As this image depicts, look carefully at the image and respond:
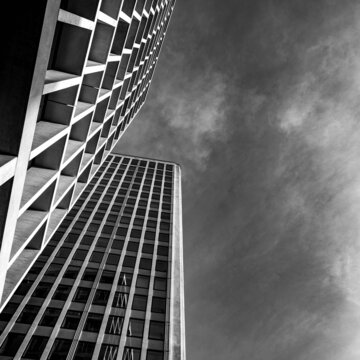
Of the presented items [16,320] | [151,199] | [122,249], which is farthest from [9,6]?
[151,199]

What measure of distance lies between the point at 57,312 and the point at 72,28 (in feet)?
88.8

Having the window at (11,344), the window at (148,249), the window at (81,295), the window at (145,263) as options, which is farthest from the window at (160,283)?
the window at (11,344)

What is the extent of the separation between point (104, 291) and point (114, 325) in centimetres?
475

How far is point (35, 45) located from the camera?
6230 millimetres

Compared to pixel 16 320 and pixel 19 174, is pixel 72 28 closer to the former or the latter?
pixel 19 174

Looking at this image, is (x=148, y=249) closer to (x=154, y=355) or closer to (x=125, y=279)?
(x=125, y=279)

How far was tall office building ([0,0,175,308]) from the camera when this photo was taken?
20.7 feet

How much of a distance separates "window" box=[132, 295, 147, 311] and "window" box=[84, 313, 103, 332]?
3535 millimetres

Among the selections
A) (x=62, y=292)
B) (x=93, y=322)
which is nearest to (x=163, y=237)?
(x=62, y=292)

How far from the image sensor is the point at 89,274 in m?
33.4

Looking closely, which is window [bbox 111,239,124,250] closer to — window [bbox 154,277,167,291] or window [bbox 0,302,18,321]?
window [bbox 154,277,167,291]

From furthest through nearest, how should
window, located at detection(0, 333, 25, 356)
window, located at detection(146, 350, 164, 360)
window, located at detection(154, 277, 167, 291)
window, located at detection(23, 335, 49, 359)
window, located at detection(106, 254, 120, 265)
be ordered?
window, located at detection(106, 254, 120, 265)
window, located at detection(154, 277, 167, 291)
window, located at detection(146, 350, 164, 360)
window, located at detection(0, 333, 25, 356)
window, located at detection(23, 335, 49, 359)

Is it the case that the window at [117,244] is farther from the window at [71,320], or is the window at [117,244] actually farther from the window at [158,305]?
the window at [71,320]

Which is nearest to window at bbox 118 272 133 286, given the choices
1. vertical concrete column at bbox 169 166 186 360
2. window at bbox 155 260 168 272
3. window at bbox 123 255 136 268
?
window at bbox 123 255 136 268
